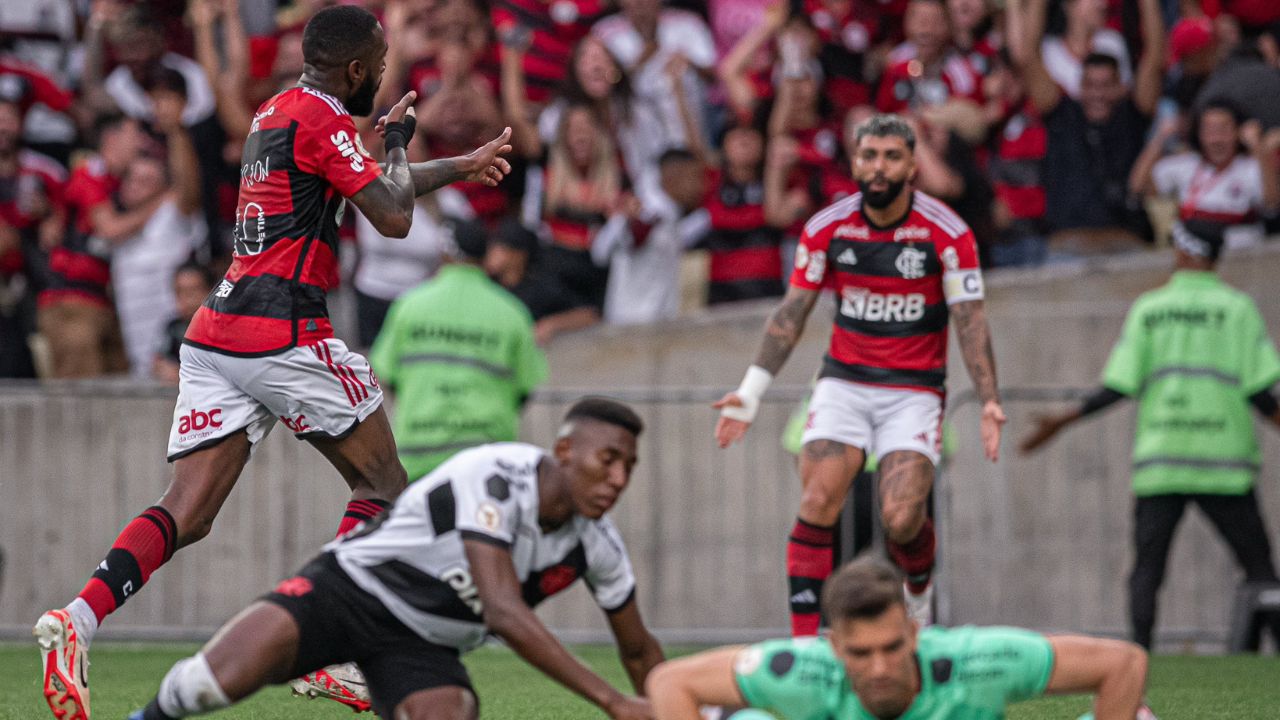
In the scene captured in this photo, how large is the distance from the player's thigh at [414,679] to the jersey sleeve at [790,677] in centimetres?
107

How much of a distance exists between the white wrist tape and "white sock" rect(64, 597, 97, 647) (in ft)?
10.2

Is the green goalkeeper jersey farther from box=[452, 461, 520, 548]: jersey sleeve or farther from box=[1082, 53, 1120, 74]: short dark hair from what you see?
box=[1082, 53, 1120, 74]: short dark hair

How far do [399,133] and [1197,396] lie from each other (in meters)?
6.16

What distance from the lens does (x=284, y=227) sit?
707 cm

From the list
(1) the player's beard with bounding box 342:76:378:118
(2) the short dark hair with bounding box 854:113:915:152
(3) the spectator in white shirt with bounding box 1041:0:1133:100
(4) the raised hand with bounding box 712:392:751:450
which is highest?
(3) the spectator in white shirt with bounding box 1041:0:1133:100

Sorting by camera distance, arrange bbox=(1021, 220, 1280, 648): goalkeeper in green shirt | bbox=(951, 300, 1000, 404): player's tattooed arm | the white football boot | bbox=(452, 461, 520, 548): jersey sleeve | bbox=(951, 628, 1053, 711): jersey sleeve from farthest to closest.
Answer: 1. bbox=(1021, 220, 1280, 648): goalkeeper in green shirt
2. bbox=(951, 300, 1000, 404): player's tattooed arm
3. the white football boot
4. bbox=(452, 461, 520, 548): jersey sleeve
5. bbox=(951, 628, 1053, 711): jersey sleeve

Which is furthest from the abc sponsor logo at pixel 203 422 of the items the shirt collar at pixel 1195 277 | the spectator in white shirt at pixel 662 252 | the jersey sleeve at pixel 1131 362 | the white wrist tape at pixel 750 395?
the spectator in white shirt at pixel 662 252

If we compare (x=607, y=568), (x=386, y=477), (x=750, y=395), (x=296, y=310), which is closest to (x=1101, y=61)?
(x=750, y=395)

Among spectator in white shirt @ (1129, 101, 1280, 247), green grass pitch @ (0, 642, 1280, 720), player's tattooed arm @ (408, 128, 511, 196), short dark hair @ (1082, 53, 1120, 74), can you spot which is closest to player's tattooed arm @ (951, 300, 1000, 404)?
green grass pitch @ (0, 642, 1280, 720)

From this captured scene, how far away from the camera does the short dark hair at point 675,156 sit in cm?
1417

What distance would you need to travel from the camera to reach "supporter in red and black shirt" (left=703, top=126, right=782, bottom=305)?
542 inches

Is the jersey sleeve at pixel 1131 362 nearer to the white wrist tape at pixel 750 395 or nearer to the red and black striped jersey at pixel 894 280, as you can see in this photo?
the red and black striped jersey at pixel 894 280

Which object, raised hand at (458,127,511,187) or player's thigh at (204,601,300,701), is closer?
player's thigh at (204,601,300,701)

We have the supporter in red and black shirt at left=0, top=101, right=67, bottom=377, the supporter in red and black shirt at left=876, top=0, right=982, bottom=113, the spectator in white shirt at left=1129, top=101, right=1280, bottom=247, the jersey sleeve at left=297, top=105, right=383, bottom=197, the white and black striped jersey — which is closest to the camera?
the white and black striped jersey
